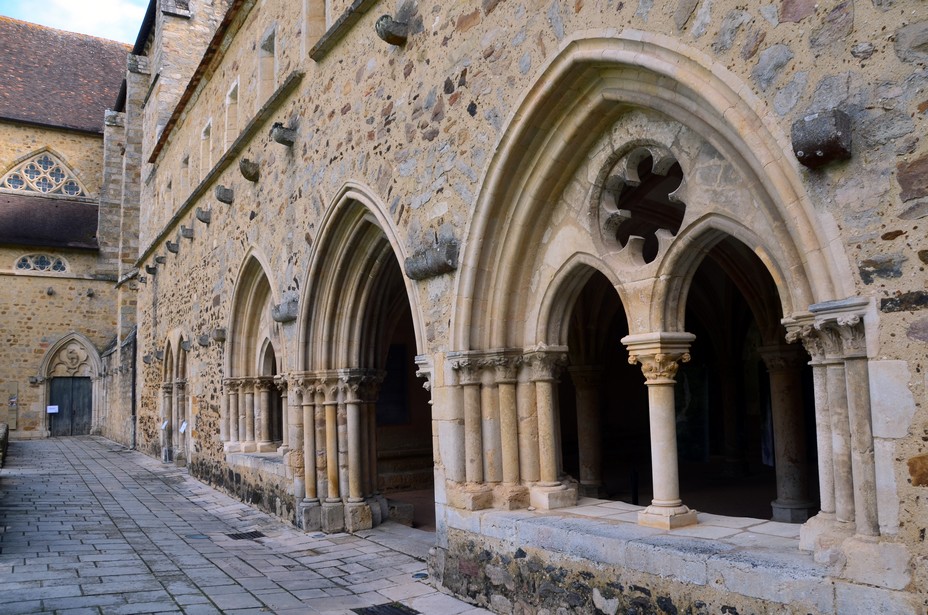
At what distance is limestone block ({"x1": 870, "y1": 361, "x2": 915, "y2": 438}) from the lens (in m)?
2.57

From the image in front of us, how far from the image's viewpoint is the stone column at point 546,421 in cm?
466

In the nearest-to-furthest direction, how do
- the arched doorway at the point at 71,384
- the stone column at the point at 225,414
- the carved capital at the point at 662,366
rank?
the carved capital at the point at 662,366, the stone column at the point at 225,414, the arched doorway at the point at 71,384

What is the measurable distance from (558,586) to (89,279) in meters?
24.6

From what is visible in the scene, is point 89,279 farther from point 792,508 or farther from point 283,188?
point 792,508

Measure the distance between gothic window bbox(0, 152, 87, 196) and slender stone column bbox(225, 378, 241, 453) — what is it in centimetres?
2035

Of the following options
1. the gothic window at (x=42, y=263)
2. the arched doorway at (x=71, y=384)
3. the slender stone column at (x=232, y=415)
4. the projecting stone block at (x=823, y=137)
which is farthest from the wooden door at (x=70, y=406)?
the projecting stone block at (x=823, y=137)

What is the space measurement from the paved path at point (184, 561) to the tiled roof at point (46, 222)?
16.5 m

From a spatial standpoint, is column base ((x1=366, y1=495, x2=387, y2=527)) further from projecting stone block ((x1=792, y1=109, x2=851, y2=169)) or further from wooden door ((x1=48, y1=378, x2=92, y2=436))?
wooden door ((x1=48, y1=378, x2=92, y2=436))

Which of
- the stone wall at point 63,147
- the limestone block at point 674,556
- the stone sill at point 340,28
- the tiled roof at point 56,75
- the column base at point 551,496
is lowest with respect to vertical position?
the limestone block at point 674,556

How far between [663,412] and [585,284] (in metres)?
1.98

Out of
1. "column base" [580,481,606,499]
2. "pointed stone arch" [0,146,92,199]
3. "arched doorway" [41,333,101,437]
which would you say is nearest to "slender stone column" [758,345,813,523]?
"column base" [580,481,606,499]

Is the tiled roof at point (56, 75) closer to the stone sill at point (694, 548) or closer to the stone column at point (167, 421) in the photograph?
the stone column at point (167, 421)

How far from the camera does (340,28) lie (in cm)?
659

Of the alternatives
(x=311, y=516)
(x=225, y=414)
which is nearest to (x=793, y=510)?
(x=311, y=516)
